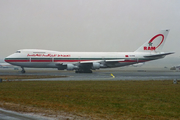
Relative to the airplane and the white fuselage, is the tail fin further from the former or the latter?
the white fuselage

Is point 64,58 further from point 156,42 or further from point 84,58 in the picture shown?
point 156,42

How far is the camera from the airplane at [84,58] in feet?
161

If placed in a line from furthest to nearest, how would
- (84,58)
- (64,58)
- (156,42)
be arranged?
(156,42) → (84,58) → (64,58)

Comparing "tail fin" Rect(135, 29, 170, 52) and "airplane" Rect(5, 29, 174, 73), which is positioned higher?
"tail fin" Rect(135, 29, 170, 52)

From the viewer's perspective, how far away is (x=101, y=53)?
53.9 m

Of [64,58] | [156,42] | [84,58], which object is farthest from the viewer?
[156,42]

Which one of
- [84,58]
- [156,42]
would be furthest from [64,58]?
[156,42]

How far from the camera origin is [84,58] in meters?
51.9

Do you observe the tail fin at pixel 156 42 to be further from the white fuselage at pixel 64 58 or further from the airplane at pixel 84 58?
the white fuselage at pixel 64 58

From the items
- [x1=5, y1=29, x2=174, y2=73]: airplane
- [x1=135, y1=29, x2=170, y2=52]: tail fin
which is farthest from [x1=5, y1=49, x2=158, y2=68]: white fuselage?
[x1=135, y1=29, x2=170, y2=52]: tail fin

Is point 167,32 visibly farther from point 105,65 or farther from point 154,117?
point 154,117

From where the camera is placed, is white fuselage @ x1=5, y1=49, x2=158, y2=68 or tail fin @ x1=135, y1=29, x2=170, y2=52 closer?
white fuselage @ x1=5, y1=49, x2=158, y2=68

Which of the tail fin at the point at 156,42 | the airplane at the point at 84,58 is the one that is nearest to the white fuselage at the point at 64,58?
the airplane at the point at 84,58

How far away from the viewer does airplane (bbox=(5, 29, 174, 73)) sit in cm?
4906
